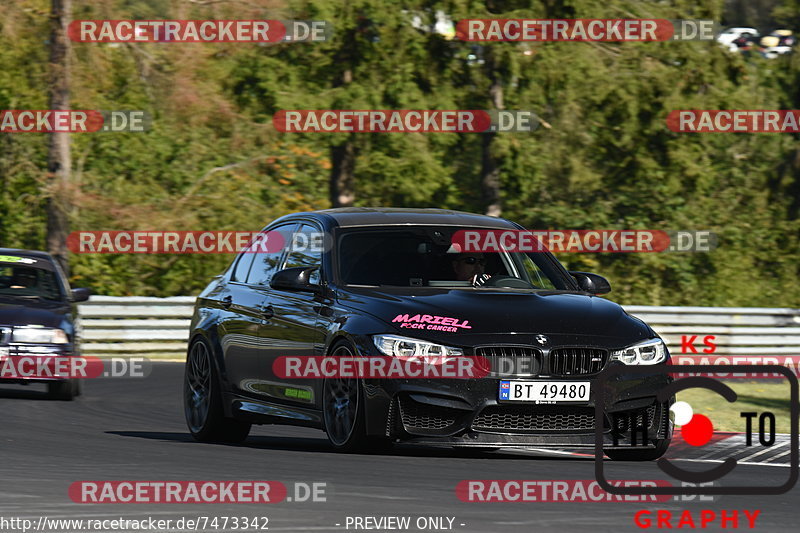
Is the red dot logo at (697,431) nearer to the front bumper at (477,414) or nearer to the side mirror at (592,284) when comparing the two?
the side mirror at (592,284)

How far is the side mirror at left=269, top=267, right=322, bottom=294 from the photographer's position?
1045 centimetres

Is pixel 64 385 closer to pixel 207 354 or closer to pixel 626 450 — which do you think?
pixel 207 354

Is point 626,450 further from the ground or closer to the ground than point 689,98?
closer to the ground

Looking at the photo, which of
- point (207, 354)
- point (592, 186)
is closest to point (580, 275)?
point (207, 354)

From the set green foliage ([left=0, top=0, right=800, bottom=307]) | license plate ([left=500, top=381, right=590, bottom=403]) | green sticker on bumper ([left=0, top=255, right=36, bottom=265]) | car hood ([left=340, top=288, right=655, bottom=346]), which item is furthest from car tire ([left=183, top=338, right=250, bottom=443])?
green foliage ([left=0, top=0, right=800, bottom=307])

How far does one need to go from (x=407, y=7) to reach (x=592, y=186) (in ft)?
20.3

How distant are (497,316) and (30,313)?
787 centimetres

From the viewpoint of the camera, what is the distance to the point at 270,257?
1159 centimetres

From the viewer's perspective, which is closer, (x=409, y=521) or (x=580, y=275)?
(x=409, y=521)

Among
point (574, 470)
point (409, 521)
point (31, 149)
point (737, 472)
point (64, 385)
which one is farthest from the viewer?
point (31, 149)

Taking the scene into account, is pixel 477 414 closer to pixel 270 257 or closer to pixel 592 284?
pixel 592 284

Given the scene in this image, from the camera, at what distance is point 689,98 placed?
3353 centimetres

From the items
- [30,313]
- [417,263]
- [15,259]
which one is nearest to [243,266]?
[417,263]

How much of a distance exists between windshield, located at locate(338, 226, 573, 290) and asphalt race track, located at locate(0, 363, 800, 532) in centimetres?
115
